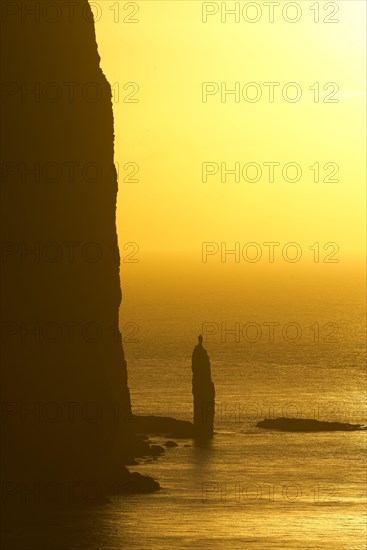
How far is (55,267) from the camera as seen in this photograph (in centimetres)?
6600

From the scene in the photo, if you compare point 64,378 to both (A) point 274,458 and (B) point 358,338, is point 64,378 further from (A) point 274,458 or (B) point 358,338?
(B) point 358,338

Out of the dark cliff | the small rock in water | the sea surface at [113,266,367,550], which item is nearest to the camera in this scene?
the sea surface at [113,266,367,550]

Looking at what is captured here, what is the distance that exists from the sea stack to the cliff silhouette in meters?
10.8

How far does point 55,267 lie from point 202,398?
1747 centimetres

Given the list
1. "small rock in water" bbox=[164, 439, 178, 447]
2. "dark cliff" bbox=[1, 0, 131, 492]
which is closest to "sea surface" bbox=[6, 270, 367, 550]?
"small rock in water" bbox=[164, 439, 178, 447]

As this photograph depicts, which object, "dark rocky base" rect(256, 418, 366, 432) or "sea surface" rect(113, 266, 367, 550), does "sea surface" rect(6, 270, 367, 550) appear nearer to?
"sea surface" rect(113, 266, 367, 550)

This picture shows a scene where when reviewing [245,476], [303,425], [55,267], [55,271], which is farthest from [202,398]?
[55,267]

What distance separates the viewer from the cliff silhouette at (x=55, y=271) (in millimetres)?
64438

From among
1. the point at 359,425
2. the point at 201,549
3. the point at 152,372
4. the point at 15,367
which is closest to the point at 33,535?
the point at 201,549

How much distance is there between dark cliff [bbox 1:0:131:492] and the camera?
2537 inches

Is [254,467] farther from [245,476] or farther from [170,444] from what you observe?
[170,444]

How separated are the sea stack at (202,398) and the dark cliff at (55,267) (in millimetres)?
10881

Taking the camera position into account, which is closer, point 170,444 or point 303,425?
point 170,444

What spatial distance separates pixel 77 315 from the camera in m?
66.9
